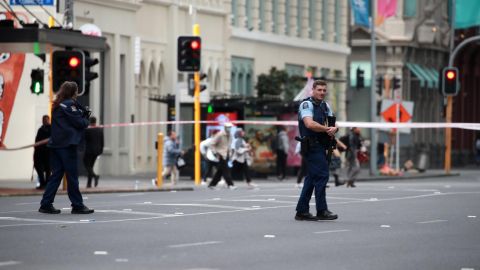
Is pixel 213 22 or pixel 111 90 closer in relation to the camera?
pixel 111 90

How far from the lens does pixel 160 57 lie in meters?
58.9

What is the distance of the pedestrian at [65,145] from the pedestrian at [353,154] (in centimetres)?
1921

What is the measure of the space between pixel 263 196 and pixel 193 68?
10.5 metres

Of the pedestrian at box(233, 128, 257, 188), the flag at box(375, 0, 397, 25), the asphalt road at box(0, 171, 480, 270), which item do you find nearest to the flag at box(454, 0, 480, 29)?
the flag at box(375, 0, 397, 25)

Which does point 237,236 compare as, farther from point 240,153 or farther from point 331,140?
point 240,153

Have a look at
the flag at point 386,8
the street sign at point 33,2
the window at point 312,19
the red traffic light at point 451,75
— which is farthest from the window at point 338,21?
the street sign at point 33,2

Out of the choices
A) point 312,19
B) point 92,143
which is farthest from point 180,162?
point 312,19

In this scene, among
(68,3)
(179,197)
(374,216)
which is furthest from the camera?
(68,3)

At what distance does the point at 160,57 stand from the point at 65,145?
36282 millimetres

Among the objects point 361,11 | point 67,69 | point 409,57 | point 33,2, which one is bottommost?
point 67,69

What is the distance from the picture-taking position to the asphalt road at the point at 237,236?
1512cm

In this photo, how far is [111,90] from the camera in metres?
54.2

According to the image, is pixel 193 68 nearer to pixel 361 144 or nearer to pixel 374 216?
pixel 361 144

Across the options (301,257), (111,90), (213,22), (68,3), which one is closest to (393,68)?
(213,22)
